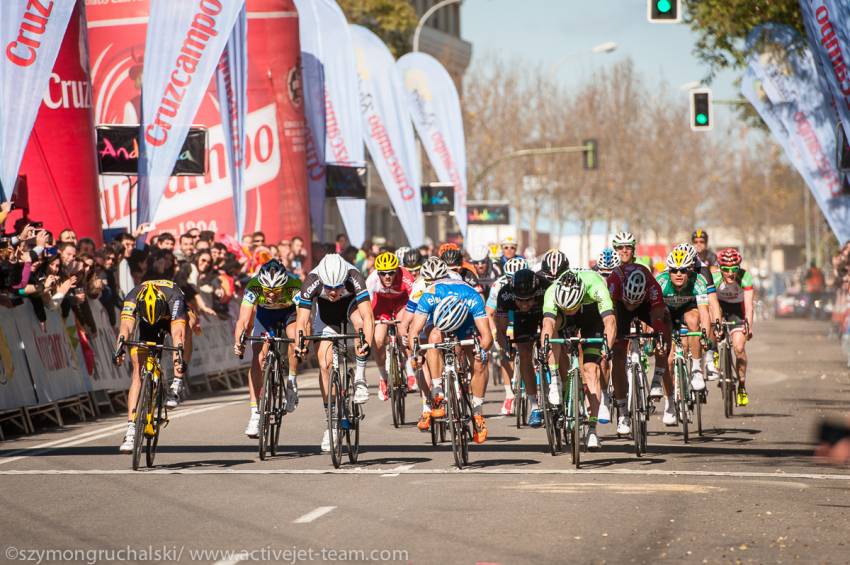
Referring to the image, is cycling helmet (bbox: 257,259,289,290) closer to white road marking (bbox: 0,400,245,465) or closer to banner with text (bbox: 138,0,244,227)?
white road marking (bbox: 0,400,245,465)

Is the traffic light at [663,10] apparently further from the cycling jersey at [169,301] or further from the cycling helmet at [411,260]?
the cycling jersey at [169,301]

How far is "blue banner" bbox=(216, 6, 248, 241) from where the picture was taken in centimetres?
2802

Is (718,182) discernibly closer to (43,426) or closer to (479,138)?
(479,138)

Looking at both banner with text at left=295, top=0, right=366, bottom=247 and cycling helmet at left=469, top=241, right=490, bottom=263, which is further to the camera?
banner with text at left=295, top=0, right=366, bottom=247

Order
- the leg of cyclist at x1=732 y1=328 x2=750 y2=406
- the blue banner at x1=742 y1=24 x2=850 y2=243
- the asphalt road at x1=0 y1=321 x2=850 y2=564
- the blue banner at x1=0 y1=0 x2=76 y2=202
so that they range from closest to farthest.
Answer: the asphalt road at x1=0 y1=321 x2=850 y2=564
the leg of cyclist at x1=732 y1=328 x2=750 y2=406
the blue banner at x1=0 y1=0 x2=76 y2=202
the blue banner at x1=742 y1=24 x2=850 y2=243

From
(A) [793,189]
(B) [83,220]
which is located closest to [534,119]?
(A) [793,189]

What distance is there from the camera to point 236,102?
93.0ft

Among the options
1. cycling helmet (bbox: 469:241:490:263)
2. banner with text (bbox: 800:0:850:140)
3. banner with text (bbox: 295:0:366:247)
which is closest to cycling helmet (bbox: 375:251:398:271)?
cycling helmet (bbox: 469:241:490:263)

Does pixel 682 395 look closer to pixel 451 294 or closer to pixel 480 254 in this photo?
pixel 451 294

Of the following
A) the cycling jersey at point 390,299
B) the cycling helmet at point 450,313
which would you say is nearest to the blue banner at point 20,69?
the cycling jersey at point 390,299

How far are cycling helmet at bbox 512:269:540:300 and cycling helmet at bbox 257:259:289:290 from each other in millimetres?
2226

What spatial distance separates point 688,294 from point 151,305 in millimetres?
6037

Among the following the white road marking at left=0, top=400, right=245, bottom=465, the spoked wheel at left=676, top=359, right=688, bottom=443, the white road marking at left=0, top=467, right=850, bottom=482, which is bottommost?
the white road marking at left=0, top=467, right=850, bottom=482

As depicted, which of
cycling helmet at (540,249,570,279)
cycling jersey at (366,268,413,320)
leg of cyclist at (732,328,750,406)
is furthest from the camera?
cycling jersey at (366,268,413,320)
